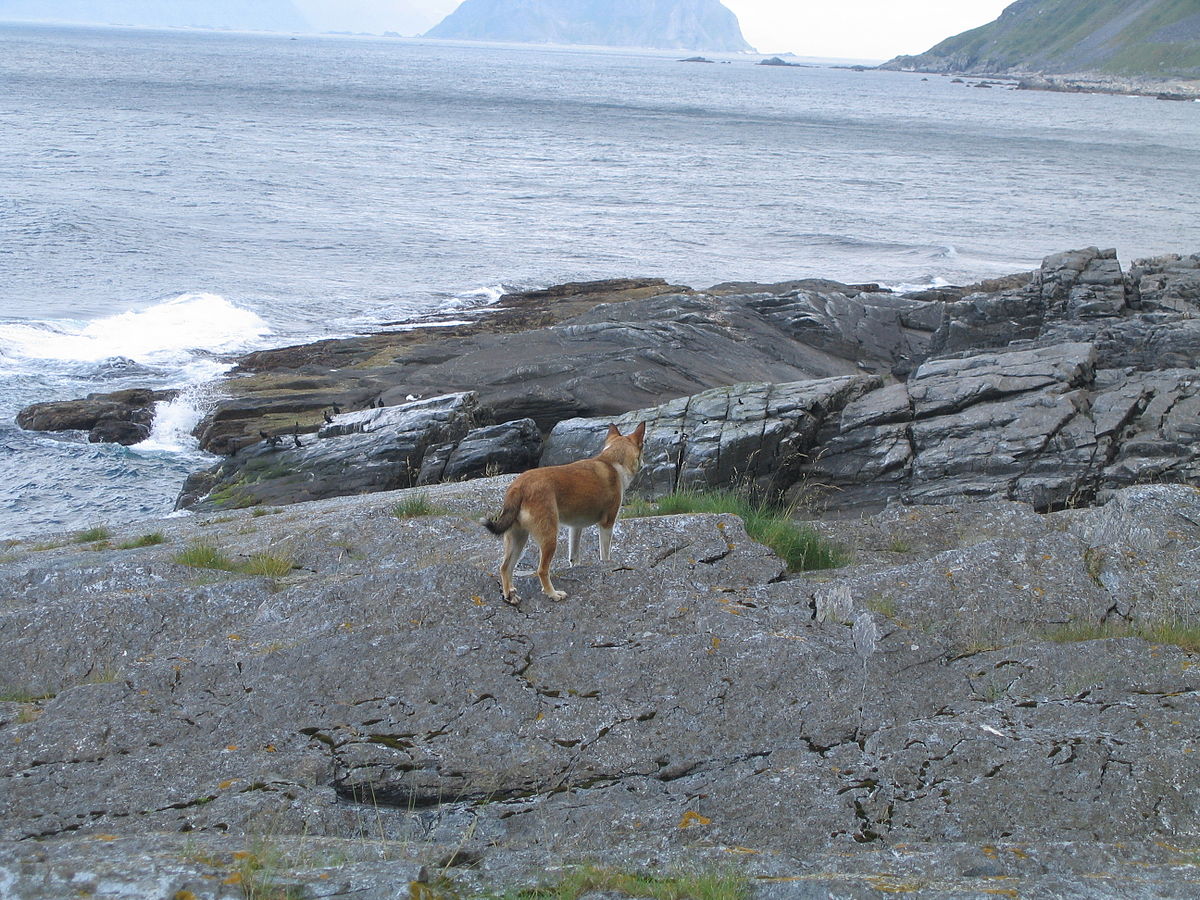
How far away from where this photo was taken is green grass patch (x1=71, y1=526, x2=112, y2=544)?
39.7 ft

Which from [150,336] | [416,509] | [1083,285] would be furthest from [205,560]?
[150,336]

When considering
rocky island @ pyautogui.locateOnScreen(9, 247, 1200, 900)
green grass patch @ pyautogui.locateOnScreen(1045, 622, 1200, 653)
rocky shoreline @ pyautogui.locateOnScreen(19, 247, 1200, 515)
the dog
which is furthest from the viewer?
rocky shoreline @ pyautogui.locateOnScreen(19, 247, 1200, 515)

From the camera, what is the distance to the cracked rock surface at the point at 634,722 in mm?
4258

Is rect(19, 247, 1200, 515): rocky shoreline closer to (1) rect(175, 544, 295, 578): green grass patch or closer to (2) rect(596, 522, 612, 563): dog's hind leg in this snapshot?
(1) rect(175, 544, 295, 578): green grass patch

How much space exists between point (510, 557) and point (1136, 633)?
443 centimetres

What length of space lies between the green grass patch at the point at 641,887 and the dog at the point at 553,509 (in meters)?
3.12

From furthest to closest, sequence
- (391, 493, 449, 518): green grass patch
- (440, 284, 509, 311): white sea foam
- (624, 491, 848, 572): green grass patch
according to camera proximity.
Answer: 1. (440, 284, 509, 311): white sea foam
2. (391, 493, 449, 518): green grass patch
3. (624, 491, 848, 572): green grass patch

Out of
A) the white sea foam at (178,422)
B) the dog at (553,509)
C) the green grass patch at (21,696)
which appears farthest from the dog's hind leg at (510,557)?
the white sea foam at (178,422)

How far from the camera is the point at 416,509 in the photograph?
422 inches

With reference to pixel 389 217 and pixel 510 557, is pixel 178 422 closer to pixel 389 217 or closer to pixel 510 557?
pixel 510 557

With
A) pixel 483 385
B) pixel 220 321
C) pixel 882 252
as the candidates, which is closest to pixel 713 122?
pixel 882 252

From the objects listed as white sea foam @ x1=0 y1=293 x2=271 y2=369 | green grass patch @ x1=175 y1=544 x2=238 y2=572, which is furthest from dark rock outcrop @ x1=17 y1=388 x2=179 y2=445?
green grass patch @ x1=175 y1=544 x2=238 y2=572

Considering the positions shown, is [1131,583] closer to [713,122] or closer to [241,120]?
[241,120]

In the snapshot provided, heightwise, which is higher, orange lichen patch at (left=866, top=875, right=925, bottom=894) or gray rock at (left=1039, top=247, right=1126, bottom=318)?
gray rock at (left=1039, top=247, right=1126, bottom=318)
